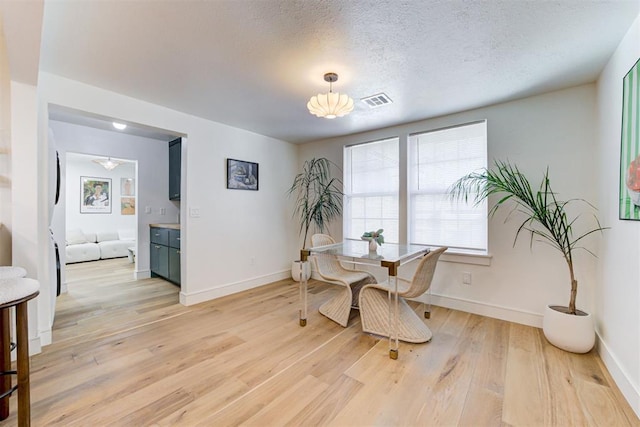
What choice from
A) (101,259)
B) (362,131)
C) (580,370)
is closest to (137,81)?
(362,131)

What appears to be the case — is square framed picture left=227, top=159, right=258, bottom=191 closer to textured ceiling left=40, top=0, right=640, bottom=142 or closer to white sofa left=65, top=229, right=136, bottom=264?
textured ceiling left=40, top=0, right=640, bottom=142

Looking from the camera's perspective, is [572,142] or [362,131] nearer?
[572,142]

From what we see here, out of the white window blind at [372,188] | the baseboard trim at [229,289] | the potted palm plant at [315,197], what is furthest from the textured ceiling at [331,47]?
the baseboard trim at [229,289]

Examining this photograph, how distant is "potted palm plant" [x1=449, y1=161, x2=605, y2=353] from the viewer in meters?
2.07

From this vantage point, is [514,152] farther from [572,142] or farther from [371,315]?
[371,315]

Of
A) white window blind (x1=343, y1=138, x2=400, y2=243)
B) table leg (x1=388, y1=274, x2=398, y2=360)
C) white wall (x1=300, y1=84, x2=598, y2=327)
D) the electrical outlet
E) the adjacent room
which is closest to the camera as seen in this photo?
the adjacent room

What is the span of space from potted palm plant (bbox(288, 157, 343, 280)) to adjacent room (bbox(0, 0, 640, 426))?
334 millimetres

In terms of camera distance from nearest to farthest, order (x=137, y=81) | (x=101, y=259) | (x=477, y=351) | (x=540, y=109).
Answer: (x=477, y=351) → (x=137, y=81) → (x=540, y=109) → (x=101, y=259)

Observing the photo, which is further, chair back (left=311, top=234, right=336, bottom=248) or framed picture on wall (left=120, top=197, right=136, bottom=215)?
framed picture on wall (left=120, top=197, right=136, bottom=215)

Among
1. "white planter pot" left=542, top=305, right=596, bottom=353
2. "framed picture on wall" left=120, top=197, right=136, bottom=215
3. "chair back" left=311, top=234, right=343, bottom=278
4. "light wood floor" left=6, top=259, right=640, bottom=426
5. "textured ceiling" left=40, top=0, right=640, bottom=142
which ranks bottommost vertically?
"light wood floor" left=6, top=259, right=640, bottom=426

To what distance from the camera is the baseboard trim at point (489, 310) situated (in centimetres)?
260

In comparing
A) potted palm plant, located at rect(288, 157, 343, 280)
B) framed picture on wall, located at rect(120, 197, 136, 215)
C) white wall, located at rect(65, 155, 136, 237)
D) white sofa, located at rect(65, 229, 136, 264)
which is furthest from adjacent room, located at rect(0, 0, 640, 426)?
framed picture on wall, located at rect(120, 197, 136, 215)

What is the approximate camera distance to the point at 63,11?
1.51 metres

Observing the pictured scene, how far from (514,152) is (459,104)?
2.39 ft
